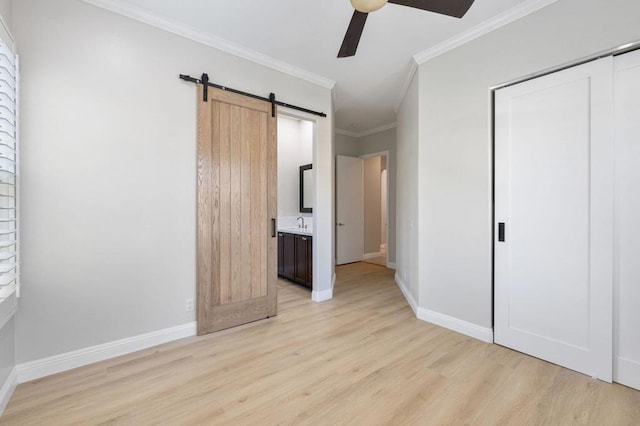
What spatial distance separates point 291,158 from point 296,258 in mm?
2145

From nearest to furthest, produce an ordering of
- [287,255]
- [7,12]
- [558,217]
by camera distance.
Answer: [7,12] < [558,217] < [287,255]

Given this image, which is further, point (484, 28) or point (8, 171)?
point (484, 28)

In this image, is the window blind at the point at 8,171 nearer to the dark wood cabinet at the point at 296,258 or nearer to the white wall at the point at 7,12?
the white wall at the point at 7,12

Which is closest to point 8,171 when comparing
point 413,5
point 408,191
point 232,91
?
A: point 232,91

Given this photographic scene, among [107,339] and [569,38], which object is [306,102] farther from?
[107,339]

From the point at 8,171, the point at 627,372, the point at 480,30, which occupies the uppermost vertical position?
the point at 480,30

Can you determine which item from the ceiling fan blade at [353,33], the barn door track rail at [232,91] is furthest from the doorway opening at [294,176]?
the ceiling fan blade at [353,33]

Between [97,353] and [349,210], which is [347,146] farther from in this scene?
[97,353]

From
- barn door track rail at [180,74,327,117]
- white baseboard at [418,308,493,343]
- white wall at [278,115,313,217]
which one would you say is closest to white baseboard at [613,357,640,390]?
white baseboard at [418,308,493,343]

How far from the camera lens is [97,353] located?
2215 millimetres

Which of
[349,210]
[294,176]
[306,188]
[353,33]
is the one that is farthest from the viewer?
[349,210]

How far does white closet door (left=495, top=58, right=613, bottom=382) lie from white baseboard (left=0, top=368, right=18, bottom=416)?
3656mm

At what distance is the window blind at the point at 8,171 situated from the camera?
1613mm

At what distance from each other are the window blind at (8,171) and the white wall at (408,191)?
3380 millimetres
